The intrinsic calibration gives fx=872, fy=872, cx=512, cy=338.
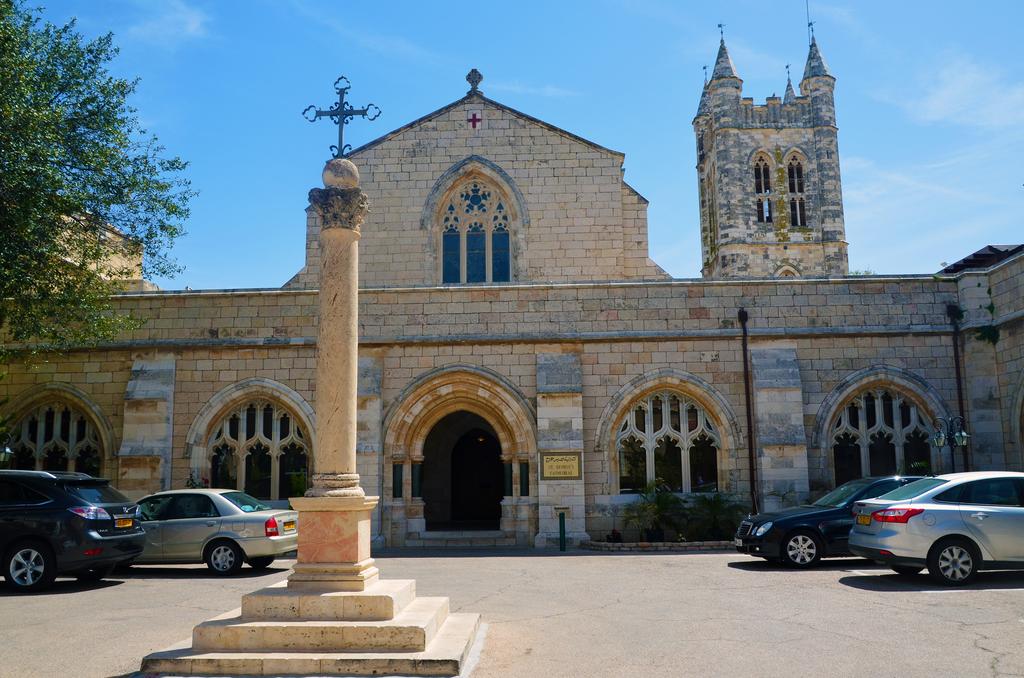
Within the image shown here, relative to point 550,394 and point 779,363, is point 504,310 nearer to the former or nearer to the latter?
point 550,394

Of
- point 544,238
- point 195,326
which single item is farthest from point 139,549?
point 544,238

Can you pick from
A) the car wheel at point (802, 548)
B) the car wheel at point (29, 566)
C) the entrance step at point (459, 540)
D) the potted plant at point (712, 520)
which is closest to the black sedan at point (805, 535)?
the car wheel at point (802, 548)

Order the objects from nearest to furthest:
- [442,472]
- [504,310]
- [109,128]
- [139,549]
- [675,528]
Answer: [139,549]
[109,128]
[675,528]
[504,310]
[442,472]

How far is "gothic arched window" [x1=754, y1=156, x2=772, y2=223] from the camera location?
46.0 metres

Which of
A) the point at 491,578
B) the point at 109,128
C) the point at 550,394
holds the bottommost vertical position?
the point at 491,578

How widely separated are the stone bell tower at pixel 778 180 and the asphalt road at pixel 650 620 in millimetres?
34439

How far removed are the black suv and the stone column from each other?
4.80 metres

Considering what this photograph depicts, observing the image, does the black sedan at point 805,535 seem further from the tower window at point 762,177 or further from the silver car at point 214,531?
the tower window at point 762,177

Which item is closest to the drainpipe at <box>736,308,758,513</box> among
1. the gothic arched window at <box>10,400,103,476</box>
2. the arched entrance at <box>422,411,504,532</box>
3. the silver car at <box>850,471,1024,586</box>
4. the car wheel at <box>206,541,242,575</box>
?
the silver car at <box>850,471,1024,586</box>

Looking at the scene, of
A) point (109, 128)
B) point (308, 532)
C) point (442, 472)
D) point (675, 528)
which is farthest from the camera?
point (442, 472)

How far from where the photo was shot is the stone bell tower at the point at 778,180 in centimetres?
4522

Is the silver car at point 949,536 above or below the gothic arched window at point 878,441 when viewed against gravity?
below

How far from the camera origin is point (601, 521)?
54.0ft

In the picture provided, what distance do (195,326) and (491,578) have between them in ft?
29.7
